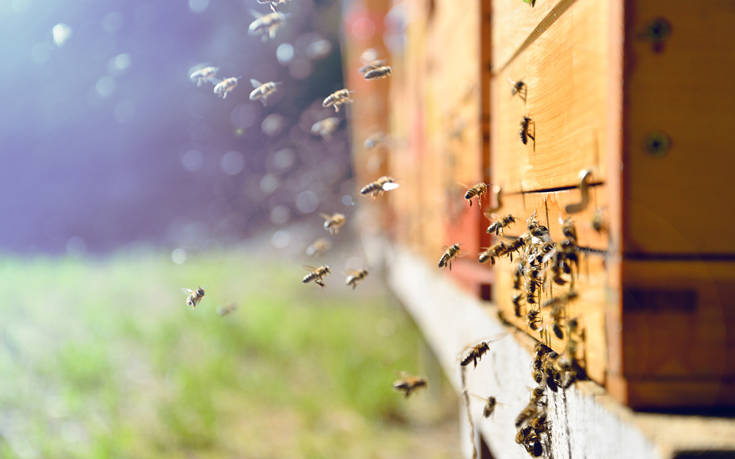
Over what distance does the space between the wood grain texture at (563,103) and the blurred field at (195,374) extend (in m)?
3.51

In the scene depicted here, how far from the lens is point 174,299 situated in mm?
7023

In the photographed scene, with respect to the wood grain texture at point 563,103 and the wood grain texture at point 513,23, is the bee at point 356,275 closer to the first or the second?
the wood grain texture at point 563,103

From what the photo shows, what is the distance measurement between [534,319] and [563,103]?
546 mm

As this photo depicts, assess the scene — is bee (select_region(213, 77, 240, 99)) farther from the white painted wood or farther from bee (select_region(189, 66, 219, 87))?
the white painted wood

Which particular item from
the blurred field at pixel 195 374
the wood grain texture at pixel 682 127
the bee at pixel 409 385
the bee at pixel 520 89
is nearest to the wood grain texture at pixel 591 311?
the wood grain texture at pixel 682 127

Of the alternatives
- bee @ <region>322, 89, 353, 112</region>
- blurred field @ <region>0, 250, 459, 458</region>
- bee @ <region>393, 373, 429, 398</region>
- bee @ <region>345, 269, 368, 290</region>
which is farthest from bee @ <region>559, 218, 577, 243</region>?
blurred field @ <region>0, 250, 459, 458</region>

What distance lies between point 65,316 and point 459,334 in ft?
15.9

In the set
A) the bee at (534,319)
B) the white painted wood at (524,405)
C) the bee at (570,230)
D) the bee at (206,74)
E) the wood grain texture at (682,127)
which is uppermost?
the bee at (206,74)

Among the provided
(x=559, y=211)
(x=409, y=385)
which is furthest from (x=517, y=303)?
(x=409, y=385)

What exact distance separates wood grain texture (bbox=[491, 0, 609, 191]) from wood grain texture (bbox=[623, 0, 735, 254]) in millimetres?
80

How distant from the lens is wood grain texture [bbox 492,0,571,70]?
1.41 metres

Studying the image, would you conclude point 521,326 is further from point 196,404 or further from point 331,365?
point 331,365

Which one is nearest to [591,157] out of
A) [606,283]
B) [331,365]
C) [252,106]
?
[606,283]

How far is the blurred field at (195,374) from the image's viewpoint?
4.27m
